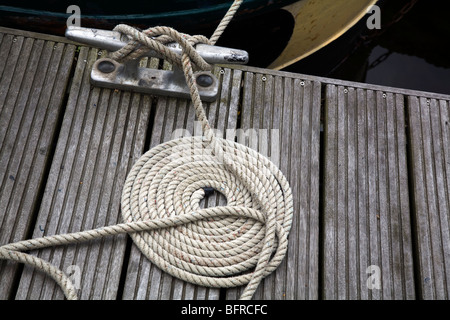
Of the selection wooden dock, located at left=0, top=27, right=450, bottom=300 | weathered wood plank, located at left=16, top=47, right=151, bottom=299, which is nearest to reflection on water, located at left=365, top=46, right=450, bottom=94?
wooden dock, located at left=0, top=27, right=450, bottom=300

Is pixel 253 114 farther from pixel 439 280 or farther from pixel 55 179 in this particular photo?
pixel 439 280

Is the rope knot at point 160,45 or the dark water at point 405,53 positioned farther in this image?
the dark water at point 405,53

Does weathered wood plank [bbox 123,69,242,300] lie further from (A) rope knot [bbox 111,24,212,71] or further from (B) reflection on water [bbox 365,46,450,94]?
(B) reflection on water [bbox 365,46,450,94]

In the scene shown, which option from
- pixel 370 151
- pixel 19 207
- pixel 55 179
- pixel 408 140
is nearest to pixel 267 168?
pixel 370 151

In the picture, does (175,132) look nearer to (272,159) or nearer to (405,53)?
(272,159)

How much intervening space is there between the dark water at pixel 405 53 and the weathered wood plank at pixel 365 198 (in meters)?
1.34

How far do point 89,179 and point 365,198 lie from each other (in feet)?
3.72

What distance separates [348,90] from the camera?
2088mm

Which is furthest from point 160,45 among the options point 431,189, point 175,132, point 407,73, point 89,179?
point 407,73

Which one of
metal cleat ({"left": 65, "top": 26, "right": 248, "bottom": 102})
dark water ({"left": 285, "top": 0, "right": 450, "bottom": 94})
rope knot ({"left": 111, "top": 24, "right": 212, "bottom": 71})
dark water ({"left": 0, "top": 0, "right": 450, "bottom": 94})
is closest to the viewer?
rope knot ({"left": 111, "top": 24, "right": 212, "bottom": 71})

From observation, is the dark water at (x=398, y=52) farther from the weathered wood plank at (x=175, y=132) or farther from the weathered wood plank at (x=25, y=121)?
the weathered wood plank at (x=25, y=121)

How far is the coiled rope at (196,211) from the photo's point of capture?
1610mm

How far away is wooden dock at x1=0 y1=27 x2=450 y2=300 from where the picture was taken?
1.65 meters

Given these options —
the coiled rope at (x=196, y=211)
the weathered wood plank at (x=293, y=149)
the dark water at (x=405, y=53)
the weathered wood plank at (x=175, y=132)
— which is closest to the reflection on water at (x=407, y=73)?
the dark water at (x=405, y=53)
